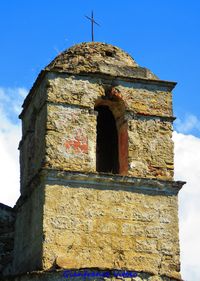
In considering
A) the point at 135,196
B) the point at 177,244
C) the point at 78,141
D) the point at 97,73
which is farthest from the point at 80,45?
the point at 177,244

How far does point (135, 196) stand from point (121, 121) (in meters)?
1.23

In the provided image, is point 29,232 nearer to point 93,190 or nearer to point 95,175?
point 93,190

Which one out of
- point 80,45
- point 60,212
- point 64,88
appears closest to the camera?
point 60,212

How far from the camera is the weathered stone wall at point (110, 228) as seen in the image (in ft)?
30.3

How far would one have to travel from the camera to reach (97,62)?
10.5 metres

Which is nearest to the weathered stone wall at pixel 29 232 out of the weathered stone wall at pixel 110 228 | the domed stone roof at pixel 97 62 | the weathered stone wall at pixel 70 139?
the weathered stone wall at pixel 110 228

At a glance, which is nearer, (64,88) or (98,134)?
(64,88)

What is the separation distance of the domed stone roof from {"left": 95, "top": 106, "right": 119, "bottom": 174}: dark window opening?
0.89 metres

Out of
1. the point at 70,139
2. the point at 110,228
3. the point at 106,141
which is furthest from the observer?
the point at 106,141

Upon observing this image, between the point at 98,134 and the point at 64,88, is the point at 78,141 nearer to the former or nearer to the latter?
the point at 64,88

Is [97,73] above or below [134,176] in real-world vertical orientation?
above

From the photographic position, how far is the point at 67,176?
31.2ft

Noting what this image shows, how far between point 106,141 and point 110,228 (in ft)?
7.39


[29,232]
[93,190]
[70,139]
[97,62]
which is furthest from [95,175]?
[97,62]
